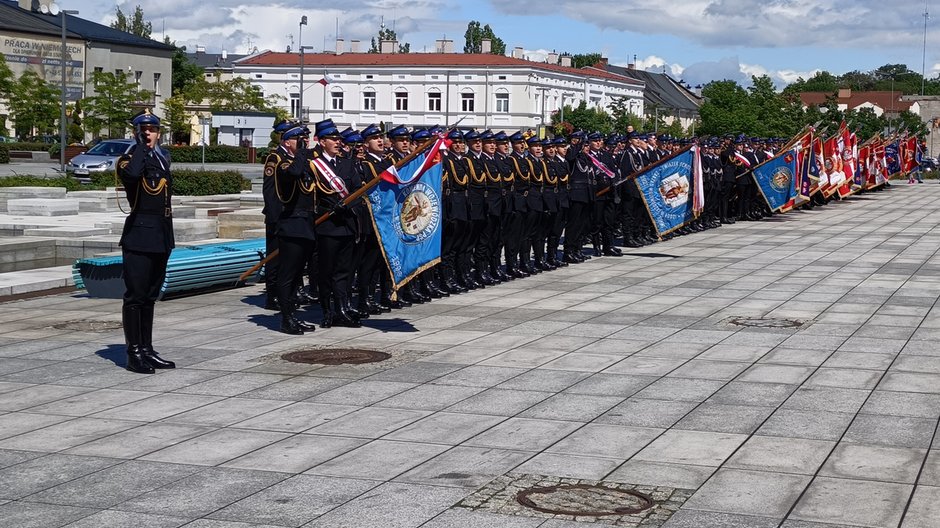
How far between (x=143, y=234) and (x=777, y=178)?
2303cm

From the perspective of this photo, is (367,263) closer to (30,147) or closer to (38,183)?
(38,183)

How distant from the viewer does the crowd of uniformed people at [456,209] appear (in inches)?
524

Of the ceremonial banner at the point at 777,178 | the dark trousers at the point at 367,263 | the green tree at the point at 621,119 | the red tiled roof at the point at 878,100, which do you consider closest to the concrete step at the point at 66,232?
the dark trousers at the point at 367,263

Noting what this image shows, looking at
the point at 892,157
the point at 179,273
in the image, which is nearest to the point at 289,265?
the point at 179,273

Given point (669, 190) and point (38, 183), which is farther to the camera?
point (38, 183)

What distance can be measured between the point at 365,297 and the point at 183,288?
239cm

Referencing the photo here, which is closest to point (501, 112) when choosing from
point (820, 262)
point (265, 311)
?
point (820, 262)

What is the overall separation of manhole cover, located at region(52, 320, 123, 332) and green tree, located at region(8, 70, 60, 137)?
204 ft

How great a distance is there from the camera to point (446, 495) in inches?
283

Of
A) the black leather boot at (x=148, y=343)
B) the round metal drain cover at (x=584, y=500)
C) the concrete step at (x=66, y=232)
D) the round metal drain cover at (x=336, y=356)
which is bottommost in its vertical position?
the round metal drain cover at (x=584, y=500)

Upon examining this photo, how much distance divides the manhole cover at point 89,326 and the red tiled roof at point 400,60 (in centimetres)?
10003

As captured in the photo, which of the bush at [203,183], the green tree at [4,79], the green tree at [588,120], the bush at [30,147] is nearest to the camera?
the bush at [203,183]

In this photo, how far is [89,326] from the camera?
1323 centimetres

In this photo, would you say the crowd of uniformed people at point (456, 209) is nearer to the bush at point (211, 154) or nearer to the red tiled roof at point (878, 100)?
the bush at point (211, 154)
